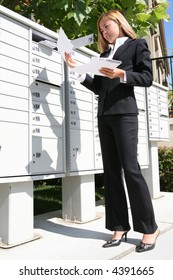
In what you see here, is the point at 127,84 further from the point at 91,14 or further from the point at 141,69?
the point at 91,14

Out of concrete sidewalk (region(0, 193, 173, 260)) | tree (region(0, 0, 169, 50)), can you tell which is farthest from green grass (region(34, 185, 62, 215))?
tree (region(0, 0, 169, 50))

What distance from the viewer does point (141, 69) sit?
2562 mm

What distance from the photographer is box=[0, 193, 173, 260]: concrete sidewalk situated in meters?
2.41

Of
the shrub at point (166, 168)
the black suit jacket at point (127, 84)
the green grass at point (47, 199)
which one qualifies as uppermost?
the black suit jacket at point (127, 84)

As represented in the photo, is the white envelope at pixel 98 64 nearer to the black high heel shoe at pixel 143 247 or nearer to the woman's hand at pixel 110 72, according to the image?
the woman's hand at pixel 110 72

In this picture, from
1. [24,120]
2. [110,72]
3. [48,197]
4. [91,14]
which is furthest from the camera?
[48,197]

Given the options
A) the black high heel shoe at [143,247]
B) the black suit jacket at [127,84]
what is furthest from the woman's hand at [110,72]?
the black high heel shoe at [143,247]

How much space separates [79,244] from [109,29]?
66.9 inches

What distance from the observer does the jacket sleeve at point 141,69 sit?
2441mm

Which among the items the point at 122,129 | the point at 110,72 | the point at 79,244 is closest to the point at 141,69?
the point at 110,72

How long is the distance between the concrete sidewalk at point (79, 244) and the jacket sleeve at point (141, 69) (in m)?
1.22

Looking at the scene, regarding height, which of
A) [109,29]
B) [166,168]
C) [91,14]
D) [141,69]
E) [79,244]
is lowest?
[79,244]

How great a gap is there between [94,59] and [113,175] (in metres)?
0.97

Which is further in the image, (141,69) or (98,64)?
(141,69)
